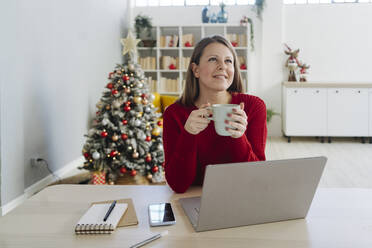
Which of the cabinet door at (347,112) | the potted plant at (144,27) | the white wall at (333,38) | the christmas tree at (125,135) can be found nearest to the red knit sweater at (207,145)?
the christmas tree at (125,135)

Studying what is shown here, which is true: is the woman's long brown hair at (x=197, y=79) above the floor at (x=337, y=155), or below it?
above

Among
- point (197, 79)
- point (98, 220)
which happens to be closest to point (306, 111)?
point (197, 79)

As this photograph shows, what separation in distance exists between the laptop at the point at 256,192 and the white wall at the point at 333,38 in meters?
5.73

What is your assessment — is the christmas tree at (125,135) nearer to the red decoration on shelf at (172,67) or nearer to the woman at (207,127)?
the woman at (207,127)

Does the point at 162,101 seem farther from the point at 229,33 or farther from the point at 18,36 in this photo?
the point at 18,36

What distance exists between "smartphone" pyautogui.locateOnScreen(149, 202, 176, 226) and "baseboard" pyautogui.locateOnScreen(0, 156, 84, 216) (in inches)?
82.1

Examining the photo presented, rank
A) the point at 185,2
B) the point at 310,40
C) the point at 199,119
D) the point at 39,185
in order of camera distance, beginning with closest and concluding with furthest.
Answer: the point at 199,119 → the point at 39,185 → the point at 310,40 → the point at 185,2

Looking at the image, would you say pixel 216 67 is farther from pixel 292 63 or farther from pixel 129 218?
pixel 292 63

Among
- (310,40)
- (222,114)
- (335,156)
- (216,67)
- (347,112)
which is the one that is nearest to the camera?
(222,114)

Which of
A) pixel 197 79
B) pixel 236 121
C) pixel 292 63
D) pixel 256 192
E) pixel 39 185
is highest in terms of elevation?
pixel 292 63

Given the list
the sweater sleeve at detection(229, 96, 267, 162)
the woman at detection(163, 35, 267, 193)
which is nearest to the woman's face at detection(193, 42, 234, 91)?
the woman at detection(163, 35, 267, 193)

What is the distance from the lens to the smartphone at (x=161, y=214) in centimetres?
83

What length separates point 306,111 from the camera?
221 inches

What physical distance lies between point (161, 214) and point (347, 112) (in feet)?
17.4
